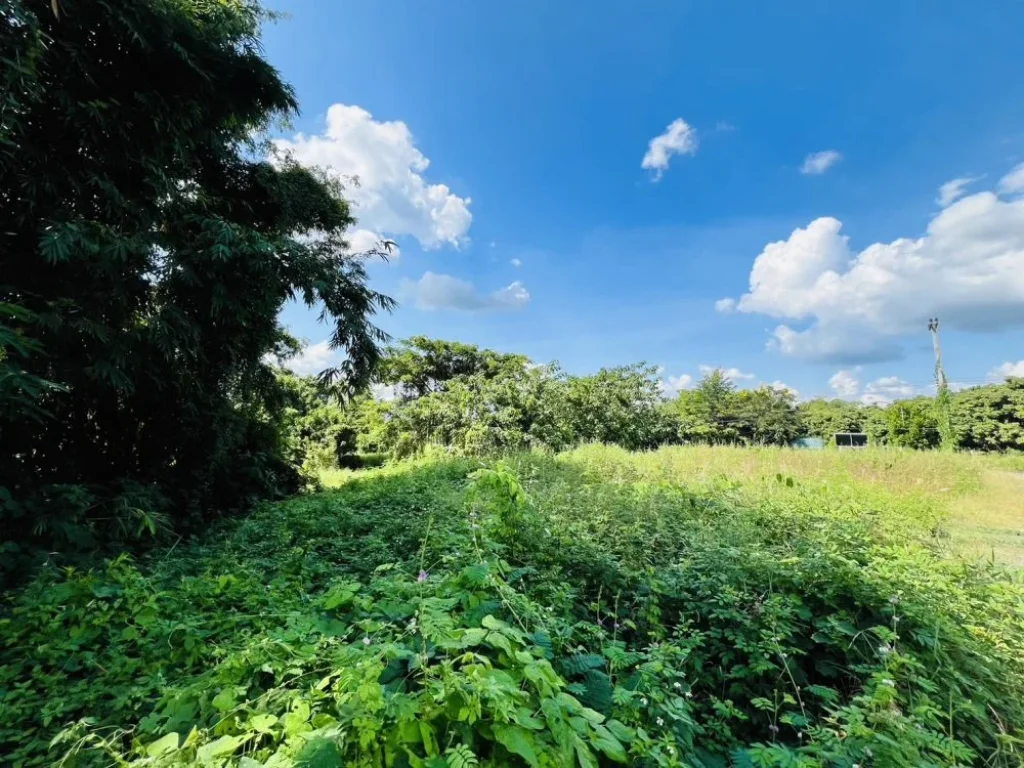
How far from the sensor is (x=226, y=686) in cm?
122

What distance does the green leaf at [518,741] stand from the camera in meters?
0.79

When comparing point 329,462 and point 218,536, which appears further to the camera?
point 329,462

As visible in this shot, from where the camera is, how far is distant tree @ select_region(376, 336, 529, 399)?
1499cm

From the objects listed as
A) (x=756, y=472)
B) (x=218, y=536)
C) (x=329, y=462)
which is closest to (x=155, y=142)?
(x=218, y=536)

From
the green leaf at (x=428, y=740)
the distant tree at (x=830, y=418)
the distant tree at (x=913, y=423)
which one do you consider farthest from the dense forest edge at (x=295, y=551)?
the distant tree at (x=830, y=418)

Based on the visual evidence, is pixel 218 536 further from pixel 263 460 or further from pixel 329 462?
pixel 329 462

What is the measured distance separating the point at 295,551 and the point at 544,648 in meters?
2.53

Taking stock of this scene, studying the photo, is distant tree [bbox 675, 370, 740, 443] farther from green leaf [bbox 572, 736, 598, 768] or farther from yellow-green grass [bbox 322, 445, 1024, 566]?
green leaf [bbox 572, 736, 598, 768]

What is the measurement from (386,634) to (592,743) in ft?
2.08

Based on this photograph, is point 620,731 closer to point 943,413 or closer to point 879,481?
point 879,481

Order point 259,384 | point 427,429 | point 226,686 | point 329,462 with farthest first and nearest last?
point 329,462, point 427,429, point 259,384, point 226,686

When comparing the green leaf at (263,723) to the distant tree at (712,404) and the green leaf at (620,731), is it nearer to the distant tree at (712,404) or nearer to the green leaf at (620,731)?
the green leaf at (620,731)

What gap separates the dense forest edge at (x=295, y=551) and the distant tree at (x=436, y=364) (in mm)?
6708

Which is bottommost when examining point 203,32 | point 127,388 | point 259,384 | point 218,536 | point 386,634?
point 218,536
